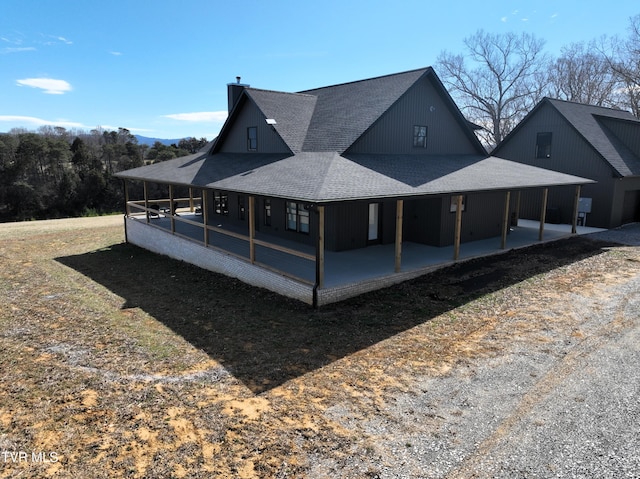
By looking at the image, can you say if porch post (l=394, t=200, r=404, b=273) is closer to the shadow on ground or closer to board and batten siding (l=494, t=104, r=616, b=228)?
the shadow on ground

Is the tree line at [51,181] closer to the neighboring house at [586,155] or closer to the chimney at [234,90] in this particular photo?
the chimney at [234,90]

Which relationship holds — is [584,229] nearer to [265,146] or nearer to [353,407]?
[265,146]

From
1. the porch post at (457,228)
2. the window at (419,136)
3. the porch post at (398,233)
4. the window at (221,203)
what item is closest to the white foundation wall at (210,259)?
the porch post at (398,233)

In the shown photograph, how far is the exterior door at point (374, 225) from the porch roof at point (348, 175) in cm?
166

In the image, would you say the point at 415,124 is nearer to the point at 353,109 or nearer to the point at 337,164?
the point at 353,109

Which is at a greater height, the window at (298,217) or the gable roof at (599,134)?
the gable roof at (599,134)

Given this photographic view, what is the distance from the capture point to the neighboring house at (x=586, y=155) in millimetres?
20422

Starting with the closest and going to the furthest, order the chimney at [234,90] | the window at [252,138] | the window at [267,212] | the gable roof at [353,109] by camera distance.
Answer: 1. the gable roof at [353,109]
2. the window at [267,212]
3. the window at [252,138]
4. the chimney at [234,90]

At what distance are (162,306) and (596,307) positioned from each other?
10973 mm

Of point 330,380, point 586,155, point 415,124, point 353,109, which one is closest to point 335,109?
point 353,109

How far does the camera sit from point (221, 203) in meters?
21.0

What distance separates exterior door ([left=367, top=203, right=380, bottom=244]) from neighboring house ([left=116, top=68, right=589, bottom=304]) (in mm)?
56

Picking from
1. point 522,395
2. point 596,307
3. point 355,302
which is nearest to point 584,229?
point 596,307

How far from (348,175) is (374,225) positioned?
3.57 meters
